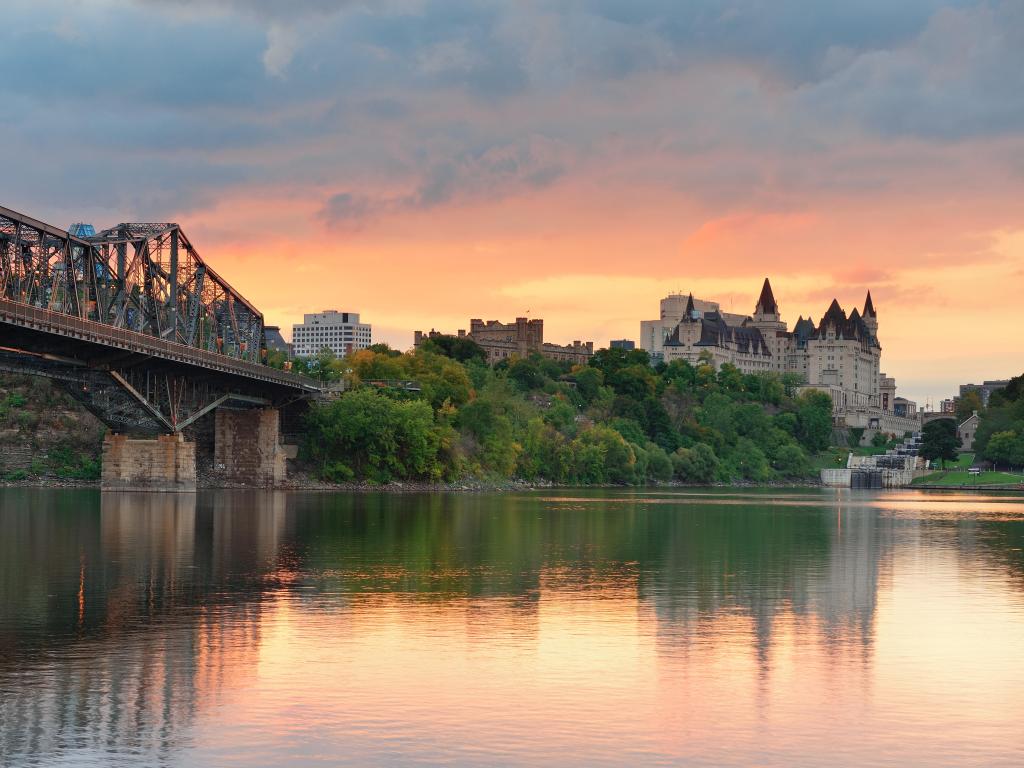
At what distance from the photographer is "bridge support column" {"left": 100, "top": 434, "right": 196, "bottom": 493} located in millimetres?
97375

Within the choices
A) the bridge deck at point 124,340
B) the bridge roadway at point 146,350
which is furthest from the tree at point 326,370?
the bridge deck at point 124,340

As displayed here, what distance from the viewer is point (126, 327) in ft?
326

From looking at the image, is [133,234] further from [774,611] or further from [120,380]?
[774,611]

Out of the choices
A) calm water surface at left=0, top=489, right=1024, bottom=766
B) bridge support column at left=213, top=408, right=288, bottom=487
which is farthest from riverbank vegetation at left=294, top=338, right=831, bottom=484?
calm water surface at left=0, top=489, right=1024, bottom=766

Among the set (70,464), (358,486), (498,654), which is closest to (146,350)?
(70,464)

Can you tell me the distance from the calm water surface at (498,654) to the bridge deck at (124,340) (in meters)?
20.7

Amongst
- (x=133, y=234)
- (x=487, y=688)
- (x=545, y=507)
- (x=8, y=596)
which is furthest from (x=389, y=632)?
(x=133, y=234)

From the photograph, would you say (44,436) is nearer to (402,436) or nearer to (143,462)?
(143,462)

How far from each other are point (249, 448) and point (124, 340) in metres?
36.2

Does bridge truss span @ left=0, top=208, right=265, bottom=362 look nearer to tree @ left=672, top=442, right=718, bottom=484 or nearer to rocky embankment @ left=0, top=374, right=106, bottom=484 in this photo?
rocky embankment @ left=0, top=374, right=106, bottom=484

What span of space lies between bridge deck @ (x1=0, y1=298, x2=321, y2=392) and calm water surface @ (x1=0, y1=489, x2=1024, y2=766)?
20.7m

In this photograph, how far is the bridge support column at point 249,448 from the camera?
11606 centimetres

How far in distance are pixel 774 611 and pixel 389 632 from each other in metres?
9.20

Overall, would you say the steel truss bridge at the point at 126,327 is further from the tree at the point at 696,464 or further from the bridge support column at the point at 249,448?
the tree at the point at 696,464
